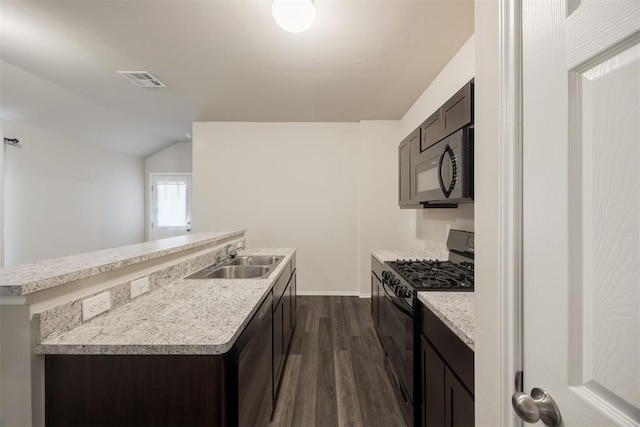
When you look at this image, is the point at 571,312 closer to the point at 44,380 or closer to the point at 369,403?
the point at 44,380

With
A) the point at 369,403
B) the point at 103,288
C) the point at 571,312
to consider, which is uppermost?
the point at 571,312

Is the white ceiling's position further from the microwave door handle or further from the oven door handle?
the oven door handle

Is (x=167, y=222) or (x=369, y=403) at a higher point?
(x=167, y=222)

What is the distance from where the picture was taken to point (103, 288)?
111cm

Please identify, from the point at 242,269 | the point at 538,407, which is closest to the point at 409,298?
the point at 538,407

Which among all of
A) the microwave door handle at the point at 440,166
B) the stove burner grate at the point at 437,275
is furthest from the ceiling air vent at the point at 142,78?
the stove burner grate at the point at 437,275

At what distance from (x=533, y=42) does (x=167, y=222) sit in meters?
6.70

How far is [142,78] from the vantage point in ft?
9.48

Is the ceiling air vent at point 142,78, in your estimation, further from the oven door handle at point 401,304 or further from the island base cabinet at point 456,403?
the island base cabinet at point 456,403

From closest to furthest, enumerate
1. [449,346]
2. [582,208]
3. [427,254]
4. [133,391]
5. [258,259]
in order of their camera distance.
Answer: [582,208], [133,391], [449,346], [258,259], [427,254]

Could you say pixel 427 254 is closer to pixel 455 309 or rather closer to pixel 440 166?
pixel 440 166

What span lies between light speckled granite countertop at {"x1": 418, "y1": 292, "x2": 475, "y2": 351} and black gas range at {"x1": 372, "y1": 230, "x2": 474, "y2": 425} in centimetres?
8

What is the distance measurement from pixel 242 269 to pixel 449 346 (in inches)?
67.1

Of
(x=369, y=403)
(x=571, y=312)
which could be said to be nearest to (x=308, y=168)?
(x=369, y=403)
